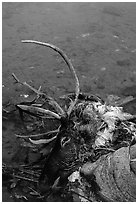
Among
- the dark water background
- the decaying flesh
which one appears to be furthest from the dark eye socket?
the dark water background

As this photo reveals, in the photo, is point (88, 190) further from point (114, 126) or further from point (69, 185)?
point (114, 126)

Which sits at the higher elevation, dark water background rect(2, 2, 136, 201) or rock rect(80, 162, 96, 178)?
rock rect(80, 162, 96, 178)

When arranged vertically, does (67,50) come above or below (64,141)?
below

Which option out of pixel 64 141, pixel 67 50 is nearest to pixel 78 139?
pixel 64 141

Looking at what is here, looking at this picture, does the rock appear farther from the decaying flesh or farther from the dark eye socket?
the dark eye socket

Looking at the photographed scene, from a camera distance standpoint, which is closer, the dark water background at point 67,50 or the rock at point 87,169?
the rock at point 87,169

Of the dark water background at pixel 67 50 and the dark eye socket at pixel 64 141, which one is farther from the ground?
the dark eye socket at pixel 64 141

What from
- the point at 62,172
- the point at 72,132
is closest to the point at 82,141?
the point at 72,132

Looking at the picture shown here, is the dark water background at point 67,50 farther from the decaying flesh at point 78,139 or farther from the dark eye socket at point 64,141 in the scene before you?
the dark eye socket at point 64,141

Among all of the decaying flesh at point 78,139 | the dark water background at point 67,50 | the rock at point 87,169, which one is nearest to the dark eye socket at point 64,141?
the decaying flesh at point 78,139

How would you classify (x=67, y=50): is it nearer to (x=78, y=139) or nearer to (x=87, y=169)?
(x=78, y=139)
